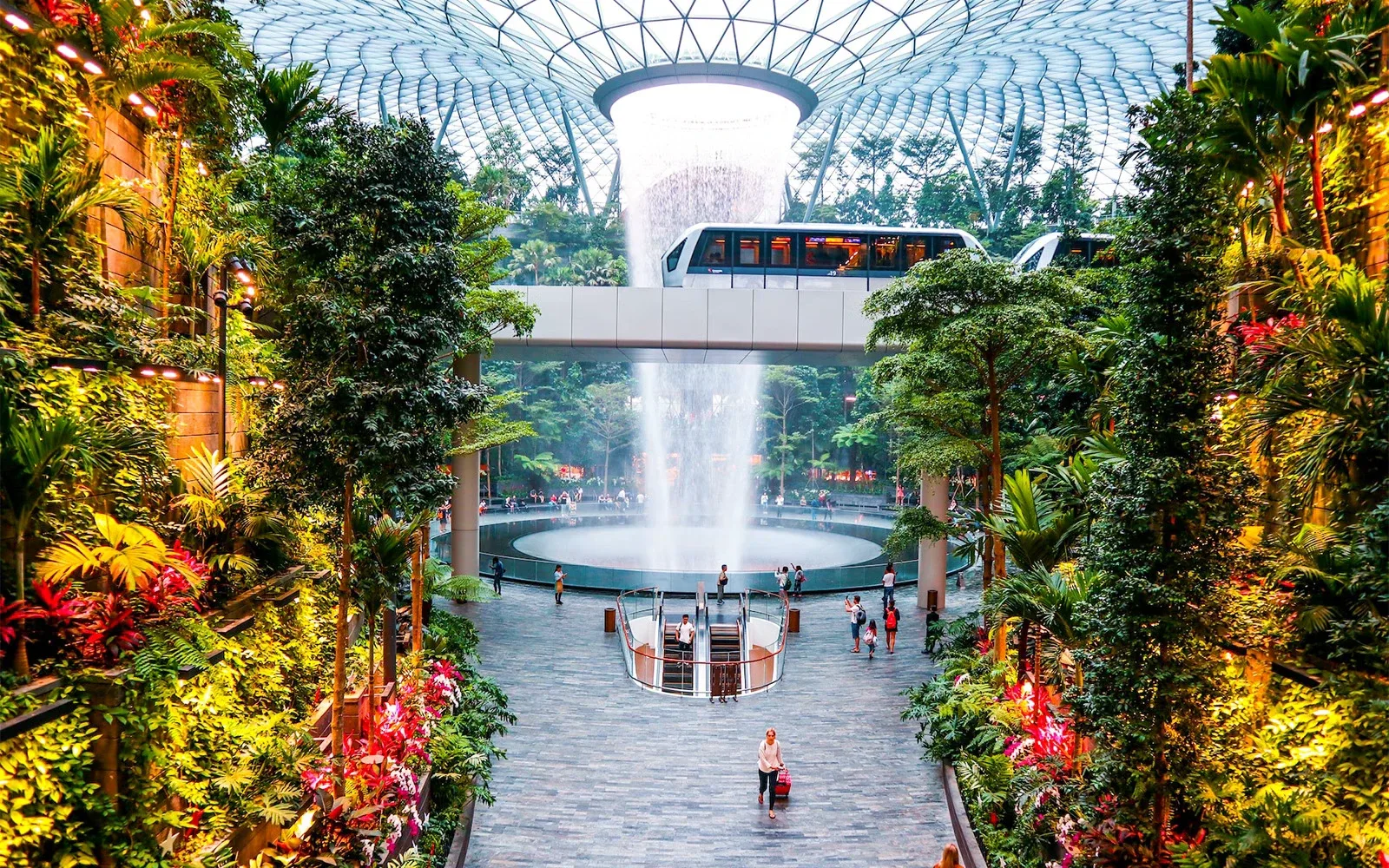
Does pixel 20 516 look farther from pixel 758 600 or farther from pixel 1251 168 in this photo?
pixel 758 600

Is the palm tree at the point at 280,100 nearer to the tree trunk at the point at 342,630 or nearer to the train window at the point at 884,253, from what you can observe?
the tree trunk at the point at 342,630

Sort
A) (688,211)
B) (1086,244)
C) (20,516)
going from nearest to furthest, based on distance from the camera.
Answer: (20,516), (1086,244), (688,211)

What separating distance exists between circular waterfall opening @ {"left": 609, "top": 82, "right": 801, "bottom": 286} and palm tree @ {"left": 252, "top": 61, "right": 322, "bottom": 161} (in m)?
28.1

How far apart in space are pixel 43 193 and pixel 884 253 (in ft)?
73.7

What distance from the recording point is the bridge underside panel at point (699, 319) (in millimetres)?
18562

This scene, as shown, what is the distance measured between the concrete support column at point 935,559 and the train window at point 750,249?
844 cm

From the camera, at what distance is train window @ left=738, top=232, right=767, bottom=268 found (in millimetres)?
24609

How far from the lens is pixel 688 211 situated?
42406 millimetres

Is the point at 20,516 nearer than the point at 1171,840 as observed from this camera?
Yes

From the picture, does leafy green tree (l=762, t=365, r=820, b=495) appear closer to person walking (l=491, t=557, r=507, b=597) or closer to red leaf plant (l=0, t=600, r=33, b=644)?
person walking (l=491, t=557, r=507, b=597)

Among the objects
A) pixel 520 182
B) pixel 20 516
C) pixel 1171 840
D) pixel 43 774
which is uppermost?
pixel 520 182

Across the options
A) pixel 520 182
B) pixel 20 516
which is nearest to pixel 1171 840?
pixel 20 516

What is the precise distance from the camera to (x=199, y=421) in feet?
26.8

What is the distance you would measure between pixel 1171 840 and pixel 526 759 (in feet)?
27.6
